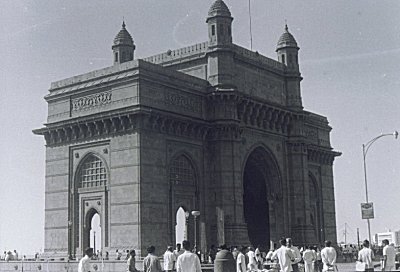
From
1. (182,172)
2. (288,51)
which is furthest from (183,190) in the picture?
(288,51)

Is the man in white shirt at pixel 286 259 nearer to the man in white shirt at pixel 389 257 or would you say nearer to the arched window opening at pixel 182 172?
the man in white shirt at pixel 389 257

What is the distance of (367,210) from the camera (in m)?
34.4

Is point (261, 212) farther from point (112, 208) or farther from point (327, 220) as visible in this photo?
point (112, 208)

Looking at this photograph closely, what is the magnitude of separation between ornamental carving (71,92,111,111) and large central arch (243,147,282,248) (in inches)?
543

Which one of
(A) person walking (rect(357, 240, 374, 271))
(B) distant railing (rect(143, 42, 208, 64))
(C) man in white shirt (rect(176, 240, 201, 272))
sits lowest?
(A) person walking (rect(357, 240, 374, 271))

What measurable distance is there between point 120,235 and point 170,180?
5173 millimetres

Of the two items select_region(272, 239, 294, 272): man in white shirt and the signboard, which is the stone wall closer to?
the signboard

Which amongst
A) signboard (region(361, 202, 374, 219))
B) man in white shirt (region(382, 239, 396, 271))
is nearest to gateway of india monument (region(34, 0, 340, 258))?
signboard (region(361, 202, 374, 219))

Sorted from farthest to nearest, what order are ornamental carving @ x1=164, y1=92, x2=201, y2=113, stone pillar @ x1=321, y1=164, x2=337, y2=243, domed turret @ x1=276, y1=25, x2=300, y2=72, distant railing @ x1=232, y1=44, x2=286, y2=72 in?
stone pillar @ x1=321, y1=164, x2=337, y2=243 → domed turret @ x1=276, y1=25, x2=300, y2=72 → distant railing @ x1=232, y1=44, x2=286, y2=72 → ornamental carving @ x1=164, y1=92, x2=201, y2=113

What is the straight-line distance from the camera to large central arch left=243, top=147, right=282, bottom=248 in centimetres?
5144

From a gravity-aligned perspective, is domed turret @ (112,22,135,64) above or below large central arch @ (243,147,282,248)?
above

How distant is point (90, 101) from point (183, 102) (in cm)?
637

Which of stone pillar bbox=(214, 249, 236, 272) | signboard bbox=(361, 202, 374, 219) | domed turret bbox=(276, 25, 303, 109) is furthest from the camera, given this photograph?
domed turret bbox=(276, 25, 303, 109)

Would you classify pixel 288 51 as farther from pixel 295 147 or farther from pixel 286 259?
pixel 286 259
